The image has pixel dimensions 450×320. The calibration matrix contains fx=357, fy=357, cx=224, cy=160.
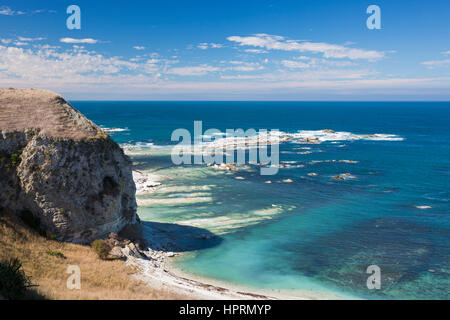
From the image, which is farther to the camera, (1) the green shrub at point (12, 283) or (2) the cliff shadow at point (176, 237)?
(2) the cliff shadow at point (176, 237)

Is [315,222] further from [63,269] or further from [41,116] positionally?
[41,116]

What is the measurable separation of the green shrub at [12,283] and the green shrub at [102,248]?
7.90 m

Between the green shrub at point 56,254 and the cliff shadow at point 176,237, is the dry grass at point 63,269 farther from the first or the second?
the cliff shadow at point 176,237

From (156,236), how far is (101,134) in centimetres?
1183

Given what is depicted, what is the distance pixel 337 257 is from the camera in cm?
3491

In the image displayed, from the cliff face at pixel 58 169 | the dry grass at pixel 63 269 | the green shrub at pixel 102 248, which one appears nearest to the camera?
the dry grass at pixel 63 269

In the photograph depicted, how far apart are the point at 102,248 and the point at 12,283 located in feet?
32.6

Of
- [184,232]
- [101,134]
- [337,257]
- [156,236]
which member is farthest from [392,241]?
[101,134]

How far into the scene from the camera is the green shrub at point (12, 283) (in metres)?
18.3

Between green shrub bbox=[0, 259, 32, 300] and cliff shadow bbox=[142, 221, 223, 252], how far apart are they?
14802 millimetres

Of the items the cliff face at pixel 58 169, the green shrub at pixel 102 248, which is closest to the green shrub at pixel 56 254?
the cliff face at pixel 58 169

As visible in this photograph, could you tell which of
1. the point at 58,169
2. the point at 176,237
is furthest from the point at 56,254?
the point at 176,237

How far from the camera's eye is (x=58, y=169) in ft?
96.0
